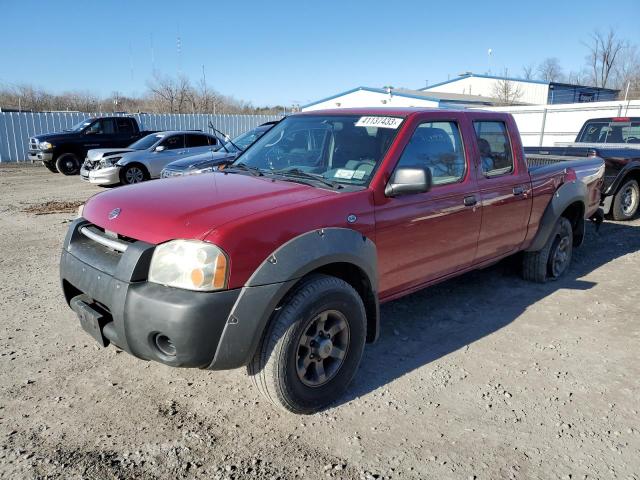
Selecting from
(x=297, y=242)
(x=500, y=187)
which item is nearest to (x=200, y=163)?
(x=500, y=187)

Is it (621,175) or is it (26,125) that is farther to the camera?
(26,125)

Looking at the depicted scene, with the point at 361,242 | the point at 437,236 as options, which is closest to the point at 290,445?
the point at 361,242

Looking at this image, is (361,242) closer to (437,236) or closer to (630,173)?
(437,236)

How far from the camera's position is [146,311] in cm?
254

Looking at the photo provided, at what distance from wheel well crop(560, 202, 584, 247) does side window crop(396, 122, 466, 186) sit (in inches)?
92.5

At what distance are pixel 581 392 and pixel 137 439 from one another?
2.89 metres

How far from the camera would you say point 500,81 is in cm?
4388

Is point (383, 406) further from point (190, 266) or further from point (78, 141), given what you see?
point (78, 141)

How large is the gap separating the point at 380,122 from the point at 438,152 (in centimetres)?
55

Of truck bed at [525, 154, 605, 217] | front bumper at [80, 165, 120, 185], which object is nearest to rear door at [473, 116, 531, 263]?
truck bed at [525, 154, 605, 217]

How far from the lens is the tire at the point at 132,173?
12.2m

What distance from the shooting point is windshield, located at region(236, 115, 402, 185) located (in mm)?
3480

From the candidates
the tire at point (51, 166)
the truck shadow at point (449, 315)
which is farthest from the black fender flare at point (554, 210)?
the tire at point (51, 166)

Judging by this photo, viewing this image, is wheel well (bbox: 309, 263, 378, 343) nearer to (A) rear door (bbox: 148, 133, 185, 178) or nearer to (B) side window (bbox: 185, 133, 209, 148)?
(A) rear door (bbox: 148, 133, 185, 178)
